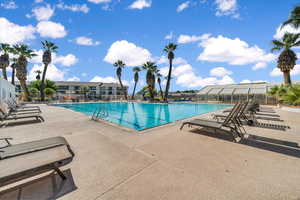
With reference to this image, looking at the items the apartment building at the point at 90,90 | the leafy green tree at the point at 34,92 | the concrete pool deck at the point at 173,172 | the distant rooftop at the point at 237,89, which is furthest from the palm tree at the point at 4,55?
the distant rooftop at the point at 237,89

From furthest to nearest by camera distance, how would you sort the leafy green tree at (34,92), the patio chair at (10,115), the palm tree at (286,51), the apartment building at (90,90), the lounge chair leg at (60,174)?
the apartment building at (90,90)
the leafy green tree at (34,92)
the palm tree at (286,51)
the patio chair at (10,115)
the lounge chair leg at (60,174)

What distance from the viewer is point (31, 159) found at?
1.93 metres

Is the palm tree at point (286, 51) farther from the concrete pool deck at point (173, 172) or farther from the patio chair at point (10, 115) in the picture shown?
the patio chair at point (10, 115)

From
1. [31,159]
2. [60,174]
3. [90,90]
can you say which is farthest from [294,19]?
[90,90]

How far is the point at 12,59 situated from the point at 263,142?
41.4 metres

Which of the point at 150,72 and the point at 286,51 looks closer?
the point at 286,51

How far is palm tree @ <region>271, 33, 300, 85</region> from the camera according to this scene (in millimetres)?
15000

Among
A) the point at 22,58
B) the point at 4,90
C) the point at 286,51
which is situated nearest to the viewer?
the point at 4,90

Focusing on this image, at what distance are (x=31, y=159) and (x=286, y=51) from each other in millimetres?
24761

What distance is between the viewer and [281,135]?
396cm

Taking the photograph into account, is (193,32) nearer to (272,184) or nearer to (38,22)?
(38,22)

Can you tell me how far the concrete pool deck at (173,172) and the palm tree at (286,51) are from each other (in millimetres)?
18961

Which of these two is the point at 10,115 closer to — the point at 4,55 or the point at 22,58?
the point at 22,58

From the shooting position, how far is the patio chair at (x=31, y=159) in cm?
156
